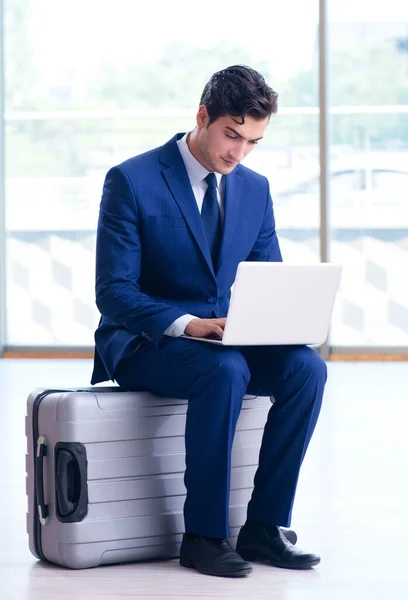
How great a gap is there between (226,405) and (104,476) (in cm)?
32

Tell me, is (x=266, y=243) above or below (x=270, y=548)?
above

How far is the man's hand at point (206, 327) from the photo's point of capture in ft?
7.82

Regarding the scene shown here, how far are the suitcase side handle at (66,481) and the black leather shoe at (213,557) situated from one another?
0.76 ft

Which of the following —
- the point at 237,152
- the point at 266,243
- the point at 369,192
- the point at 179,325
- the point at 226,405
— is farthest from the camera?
the point at 369,192

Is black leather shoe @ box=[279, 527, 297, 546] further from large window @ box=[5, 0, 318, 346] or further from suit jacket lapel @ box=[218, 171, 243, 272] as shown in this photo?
large window @ box=[5, 0, 318, 346]

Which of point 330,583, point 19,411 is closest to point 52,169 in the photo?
point 19,411

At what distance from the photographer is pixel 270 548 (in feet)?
8.02

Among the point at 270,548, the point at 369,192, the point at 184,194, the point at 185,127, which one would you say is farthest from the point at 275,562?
the point at 185,127

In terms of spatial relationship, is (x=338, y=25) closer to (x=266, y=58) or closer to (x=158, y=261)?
(x=266, y=58)

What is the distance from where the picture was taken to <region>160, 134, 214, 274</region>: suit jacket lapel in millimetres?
2545

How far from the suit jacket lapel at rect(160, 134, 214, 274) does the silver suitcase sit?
1.18ft

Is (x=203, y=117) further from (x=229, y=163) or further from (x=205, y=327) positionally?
(x=205, y=327)

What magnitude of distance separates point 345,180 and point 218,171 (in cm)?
453

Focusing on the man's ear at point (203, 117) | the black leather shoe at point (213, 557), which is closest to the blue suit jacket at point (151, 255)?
the man's ear at point (203, 117)
